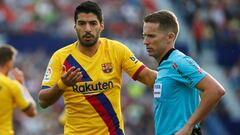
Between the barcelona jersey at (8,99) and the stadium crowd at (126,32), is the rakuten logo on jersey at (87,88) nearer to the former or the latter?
the barcelona jersey at (8,99)

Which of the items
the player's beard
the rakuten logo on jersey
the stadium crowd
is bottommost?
the stadium crowd

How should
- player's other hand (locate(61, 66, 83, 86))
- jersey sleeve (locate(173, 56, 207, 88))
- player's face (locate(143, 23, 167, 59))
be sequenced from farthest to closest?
player's other hand (locate(61, 66, 83, 86)) < player's face (locate(143, 23, 167, 59)) < jersey sleeve (locate(173, 56, 207, 88))

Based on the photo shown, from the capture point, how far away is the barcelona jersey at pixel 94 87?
8414 millimetres

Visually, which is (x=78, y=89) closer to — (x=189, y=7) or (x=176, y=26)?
(x=176, y=26)

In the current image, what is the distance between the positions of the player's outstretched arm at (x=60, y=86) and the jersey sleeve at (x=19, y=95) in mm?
2412

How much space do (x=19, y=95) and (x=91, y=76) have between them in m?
2.57

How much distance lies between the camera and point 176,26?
7254mm

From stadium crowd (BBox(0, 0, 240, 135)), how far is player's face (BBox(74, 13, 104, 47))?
10.6 metres

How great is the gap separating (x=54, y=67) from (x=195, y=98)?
195 cm

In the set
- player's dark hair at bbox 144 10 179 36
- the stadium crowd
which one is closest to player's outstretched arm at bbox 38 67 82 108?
player's dark hair at bbox 144 10 179 36

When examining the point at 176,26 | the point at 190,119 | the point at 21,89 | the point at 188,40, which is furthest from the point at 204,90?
the point at 188,40

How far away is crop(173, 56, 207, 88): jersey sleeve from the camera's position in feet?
22.4

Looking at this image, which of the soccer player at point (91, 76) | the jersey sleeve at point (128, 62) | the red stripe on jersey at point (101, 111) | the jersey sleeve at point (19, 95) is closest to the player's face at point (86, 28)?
the soccer player at point (91, 76)

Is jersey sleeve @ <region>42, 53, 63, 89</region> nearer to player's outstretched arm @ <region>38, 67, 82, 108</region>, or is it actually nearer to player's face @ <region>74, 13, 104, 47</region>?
player's outstretched arm @ <region>38, 67, 82, 108</region>
